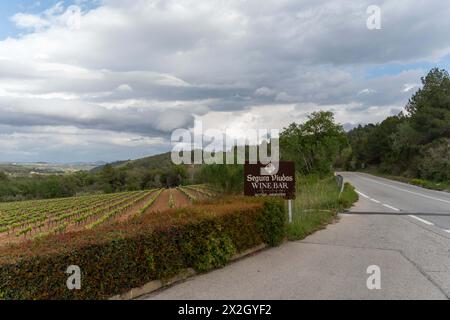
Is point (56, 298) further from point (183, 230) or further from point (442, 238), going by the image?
point (442, 238)

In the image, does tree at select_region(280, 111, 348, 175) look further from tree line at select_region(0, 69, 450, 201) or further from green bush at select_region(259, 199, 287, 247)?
green bush at select_region(259, 199, 287, 247)

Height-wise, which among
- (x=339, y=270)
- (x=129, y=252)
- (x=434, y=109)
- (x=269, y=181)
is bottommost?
(x=339, y=270)

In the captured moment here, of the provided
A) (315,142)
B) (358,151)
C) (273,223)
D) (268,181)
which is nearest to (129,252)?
(273,223)

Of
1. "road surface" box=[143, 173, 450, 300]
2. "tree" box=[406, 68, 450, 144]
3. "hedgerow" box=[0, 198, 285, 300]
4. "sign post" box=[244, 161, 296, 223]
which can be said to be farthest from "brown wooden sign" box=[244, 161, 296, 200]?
"tree" box=[406, 68, 450, 144]

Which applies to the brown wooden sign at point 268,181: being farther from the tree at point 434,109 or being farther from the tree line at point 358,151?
the tree at point 434,109

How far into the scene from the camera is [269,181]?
1002cm

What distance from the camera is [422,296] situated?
5.34 meters

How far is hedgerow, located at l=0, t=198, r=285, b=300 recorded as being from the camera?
14.3 feet

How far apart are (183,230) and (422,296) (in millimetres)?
3696

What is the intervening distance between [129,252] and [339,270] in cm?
372

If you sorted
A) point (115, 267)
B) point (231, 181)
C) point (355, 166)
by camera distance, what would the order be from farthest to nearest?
point (355, 166)
point (231, 181)
point (115, 267)

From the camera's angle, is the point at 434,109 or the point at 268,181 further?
the point at 434,109

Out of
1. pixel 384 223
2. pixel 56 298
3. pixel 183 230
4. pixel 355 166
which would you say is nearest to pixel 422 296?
pixel 183 230

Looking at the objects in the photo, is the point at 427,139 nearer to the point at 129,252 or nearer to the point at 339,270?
the point at 339,270
